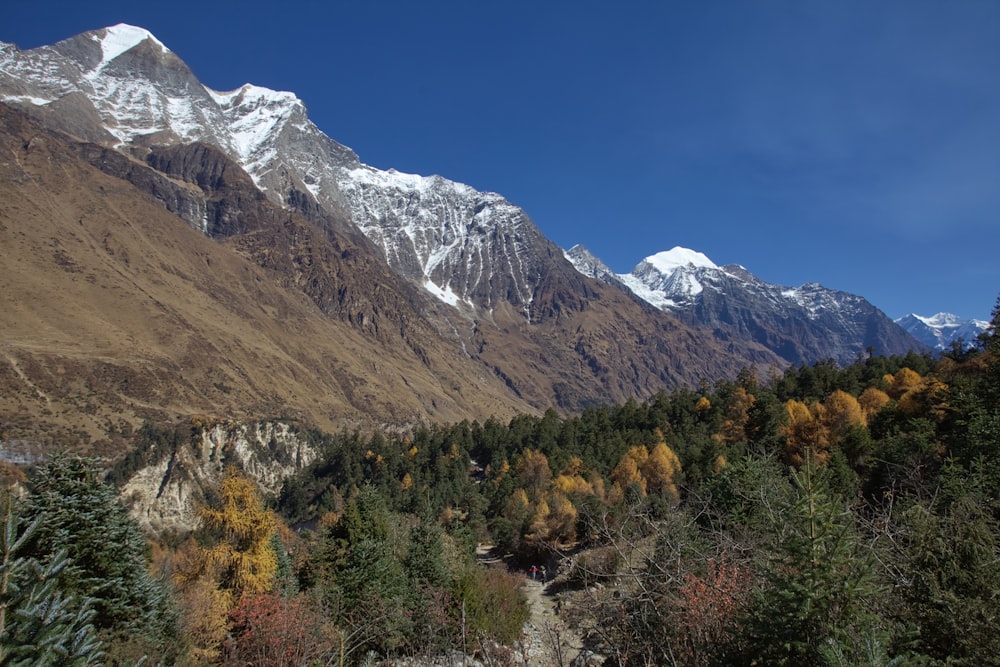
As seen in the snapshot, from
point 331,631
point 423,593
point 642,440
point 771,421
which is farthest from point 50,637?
point 642,440

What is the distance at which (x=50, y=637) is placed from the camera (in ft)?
14.4

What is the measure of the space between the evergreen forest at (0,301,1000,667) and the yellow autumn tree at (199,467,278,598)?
0.08m

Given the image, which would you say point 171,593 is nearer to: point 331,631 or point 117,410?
point 331,631

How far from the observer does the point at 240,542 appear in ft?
73.9

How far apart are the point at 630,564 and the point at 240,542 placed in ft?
69.5

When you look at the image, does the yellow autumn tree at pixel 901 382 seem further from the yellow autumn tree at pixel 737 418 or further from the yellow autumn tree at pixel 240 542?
the yellow autumn tree at pixel 240 542

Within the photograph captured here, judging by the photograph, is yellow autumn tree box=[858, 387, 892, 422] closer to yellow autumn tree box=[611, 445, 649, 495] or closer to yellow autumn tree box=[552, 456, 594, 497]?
yellow autumn tree box=[611, 445, 649, 495]

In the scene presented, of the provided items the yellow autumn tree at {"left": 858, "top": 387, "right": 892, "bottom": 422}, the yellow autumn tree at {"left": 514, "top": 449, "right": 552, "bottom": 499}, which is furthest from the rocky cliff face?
the yellow autumn tree at {"left": 858, "top": 387, "right": 892, "bottom": 422}

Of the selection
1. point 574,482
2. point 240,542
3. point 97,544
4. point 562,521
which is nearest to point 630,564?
point 97,544

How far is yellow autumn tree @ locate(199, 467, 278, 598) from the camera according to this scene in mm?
21781

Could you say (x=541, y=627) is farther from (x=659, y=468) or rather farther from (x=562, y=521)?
(x=659, y=468)

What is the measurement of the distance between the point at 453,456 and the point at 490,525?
3318 centimetres

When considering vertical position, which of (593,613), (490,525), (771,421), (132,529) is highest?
(771,421)

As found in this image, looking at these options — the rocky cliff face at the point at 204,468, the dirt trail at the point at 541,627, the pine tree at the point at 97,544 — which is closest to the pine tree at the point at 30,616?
the pine tree at the point at 97,544
